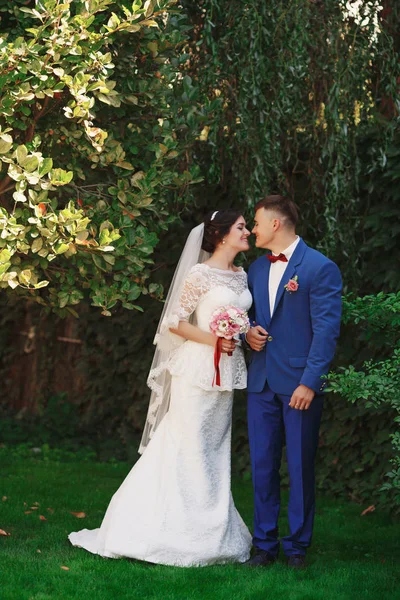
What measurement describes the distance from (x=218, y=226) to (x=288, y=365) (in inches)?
34.6

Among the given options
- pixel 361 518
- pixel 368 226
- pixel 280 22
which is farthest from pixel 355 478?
pixel 280 22

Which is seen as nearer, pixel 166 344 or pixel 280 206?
pixel 280 206

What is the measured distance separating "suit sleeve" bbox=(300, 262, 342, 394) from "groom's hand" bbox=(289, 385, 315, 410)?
27mm

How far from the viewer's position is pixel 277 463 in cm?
471

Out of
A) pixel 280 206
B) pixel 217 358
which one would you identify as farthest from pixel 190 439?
pixel 280 206

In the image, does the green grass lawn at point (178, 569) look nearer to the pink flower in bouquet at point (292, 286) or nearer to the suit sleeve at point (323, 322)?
the suit sleeve at point (323, 322)

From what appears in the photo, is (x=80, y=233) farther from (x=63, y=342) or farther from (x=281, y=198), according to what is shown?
(x=63, y=342)

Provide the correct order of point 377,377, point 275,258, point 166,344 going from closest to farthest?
point 377,377
point 275,258
point 166,344

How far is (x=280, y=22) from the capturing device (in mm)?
5605

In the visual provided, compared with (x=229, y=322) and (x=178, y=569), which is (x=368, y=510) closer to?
(x=178, y=569)

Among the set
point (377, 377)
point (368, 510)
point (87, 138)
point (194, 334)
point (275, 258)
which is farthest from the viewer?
point (368, 510)

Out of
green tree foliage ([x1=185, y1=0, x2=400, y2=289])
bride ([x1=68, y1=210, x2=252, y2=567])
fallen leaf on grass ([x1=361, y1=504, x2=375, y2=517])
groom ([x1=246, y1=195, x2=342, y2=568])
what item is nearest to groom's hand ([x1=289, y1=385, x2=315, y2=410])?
groom ([x1=246, y1=195, x2=342, y2=568])

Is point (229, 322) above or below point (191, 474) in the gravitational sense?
above

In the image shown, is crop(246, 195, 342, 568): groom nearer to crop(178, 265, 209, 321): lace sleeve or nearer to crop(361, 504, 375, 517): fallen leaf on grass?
crop(178, 265, 209, 321): lace sleeve
